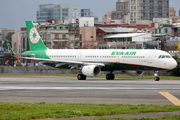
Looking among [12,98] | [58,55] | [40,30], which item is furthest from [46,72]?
[40,30]

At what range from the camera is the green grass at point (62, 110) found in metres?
18.8

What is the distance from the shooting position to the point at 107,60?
56.8 meters

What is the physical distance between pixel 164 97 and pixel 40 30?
142 metres

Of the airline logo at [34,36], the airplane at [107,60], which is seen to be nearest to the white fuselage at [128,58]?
the airplane at [107,60]

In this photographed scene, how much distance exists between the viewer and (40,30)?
167375 millimetres

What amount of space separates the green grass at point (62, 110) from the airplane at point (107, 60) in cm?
3094

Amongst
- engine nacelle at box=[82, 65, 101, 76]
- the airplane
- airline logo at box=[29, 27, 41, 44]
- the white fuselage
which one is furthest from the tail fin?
engine nacelle at box=[82, 65, 101, 76]

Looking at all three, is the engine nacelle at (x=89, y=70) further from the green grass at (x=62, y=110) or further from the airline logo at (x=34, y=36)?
the green grass at (x=62, y=110)

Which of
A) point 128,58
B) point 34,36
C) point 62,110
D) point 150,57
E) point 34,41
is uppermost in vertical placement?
point 34,36

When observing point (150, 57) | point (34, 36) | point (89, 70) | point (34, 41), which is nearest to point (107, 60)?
point (89, 70)

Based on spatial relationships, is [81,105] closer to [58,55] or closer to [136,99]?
[136,99]

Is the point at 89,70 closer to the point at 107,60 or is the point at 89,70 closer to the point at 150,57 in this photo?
the point at 107,60

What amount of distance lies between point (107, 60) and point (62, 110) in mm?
36482

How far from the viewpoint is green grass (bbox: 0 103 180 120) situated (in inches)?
740
